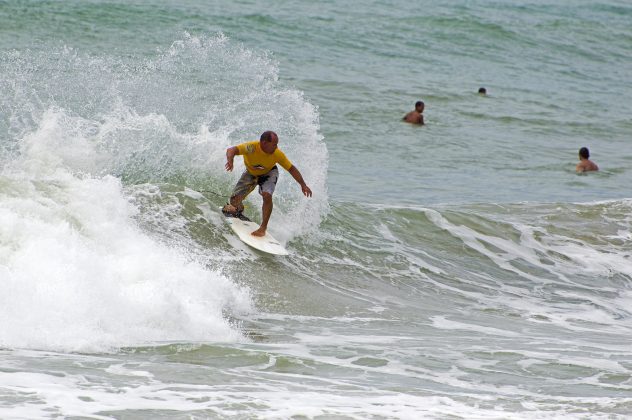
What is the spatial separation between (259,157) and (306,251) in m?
1.46

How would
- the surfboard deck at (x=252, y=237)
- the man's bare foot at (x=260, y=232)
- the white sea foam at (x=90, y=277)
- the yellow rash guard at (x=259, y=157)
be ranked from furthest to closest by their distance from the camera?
the man's bare foot at (x=260, y=232) < the surfboard deck at (x=252, y=237) < the yellow rash guard at (x=259, y=157) < the white sea foam at (x=90, y=277)

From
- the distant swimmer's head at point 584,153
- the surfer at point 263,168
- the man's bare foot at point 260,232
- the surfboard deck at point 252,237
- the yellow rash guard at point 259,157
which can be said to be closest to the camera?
the surfer at point 263,168

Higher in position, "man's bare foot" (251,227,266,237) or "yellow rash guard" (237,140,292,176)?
"yellow rash guard" (237,140,292,176)

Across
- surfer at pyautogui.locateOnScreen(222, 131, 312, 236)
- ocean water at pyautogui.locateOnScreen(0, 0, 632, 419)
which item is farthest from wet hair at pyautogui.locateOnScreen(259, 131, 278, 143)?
ocean water at pyautogui.locateOnScreen(0, 0, 632, 419)

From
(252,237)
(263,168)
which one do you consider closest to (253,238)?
(252,237)

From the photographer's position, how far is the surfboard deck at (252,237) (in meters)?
11.7

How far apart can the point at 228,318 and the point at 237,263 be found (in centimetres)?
201

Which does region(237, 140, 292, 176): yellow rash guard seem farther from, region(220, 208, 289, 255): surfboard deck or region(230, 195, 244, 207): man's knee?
region(220, 208, 289, 255): surfboard deck

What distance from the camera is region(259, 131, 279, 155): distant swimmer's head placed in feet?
36.9

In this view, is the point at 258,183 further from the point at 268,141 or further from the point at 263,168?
the point at 268,141

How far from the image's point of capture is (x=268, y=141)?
37.1 feet

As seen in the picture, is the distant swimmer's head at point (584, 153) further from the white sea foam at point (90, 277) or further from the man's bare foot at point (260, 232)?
the white sea foam at point (90, 277)

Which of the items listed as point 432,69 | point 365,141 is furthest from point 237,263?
point 432,69

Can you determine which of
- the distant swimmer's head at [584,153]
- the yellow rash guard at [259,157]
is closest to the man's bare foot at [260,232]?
the yellow rash guard at [259,157]
